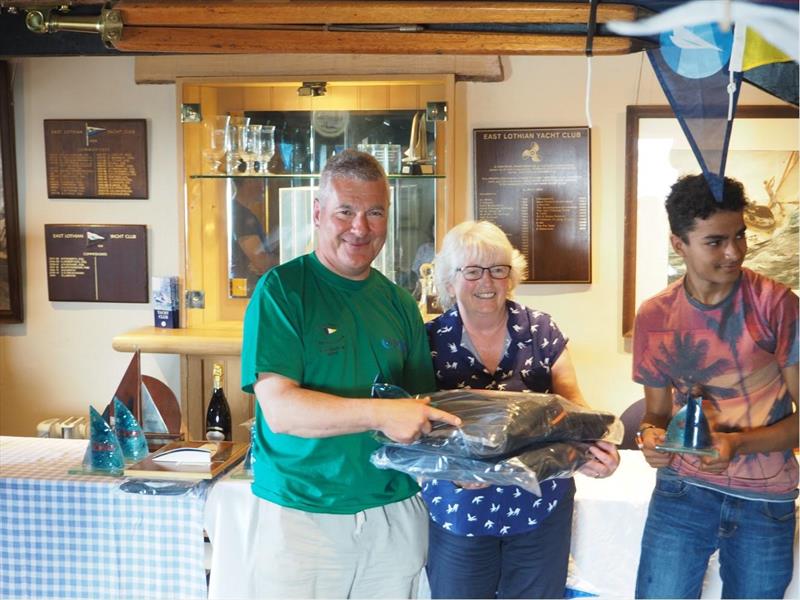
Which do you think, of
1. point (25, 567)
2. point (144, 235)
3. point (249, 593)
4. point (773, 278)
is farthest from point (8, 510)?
point (773, 278)

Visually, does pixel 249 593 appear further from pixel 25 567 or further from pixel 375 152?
pixel 375 152

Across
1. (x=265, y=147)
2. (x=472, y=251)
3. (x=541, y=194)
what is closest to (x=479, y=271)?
(x=472, y=251)

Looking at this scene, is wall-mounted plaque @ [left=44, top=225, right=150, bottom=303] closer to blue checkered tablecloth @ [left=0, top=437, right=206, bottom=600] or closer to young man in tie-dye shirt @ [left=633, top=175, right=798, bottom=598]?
Result: blue checkered tablecloth @ [left=0, top=437, right=206, bottom=600]

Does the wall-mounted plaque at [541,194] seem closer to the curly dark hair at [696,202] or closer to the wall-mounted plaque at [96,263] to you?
the wall-mounted plaque at [96,263]

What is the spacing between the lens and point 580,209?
9.91 feet

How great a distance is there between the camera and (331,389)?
1.58m

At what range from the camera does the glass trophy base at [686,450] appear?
1.47 meters

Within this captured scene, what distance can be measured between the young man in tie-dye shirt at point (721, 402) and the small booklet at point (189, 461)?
0.99 meters

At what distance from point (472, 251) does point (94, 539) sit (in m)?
1.11

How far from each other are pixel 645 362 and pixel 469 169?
5.44ft

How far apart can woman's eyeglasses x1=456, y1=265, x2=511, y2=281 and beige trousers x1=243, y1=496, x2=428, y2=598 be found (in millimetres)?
488

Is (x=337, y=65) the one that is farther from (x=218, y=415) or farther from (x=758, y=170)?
(x=758, y=170)

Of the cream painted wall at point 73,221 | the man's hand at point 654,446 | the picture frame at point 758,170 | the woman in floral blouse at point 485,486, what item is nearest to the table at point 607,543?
the woman in floral blouse at point 485,486

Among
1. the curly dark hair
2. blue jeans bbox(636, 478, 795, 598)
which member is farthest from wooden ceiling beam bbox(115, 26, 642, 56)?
blue jeans bbox(636, 478, 795, 598)
